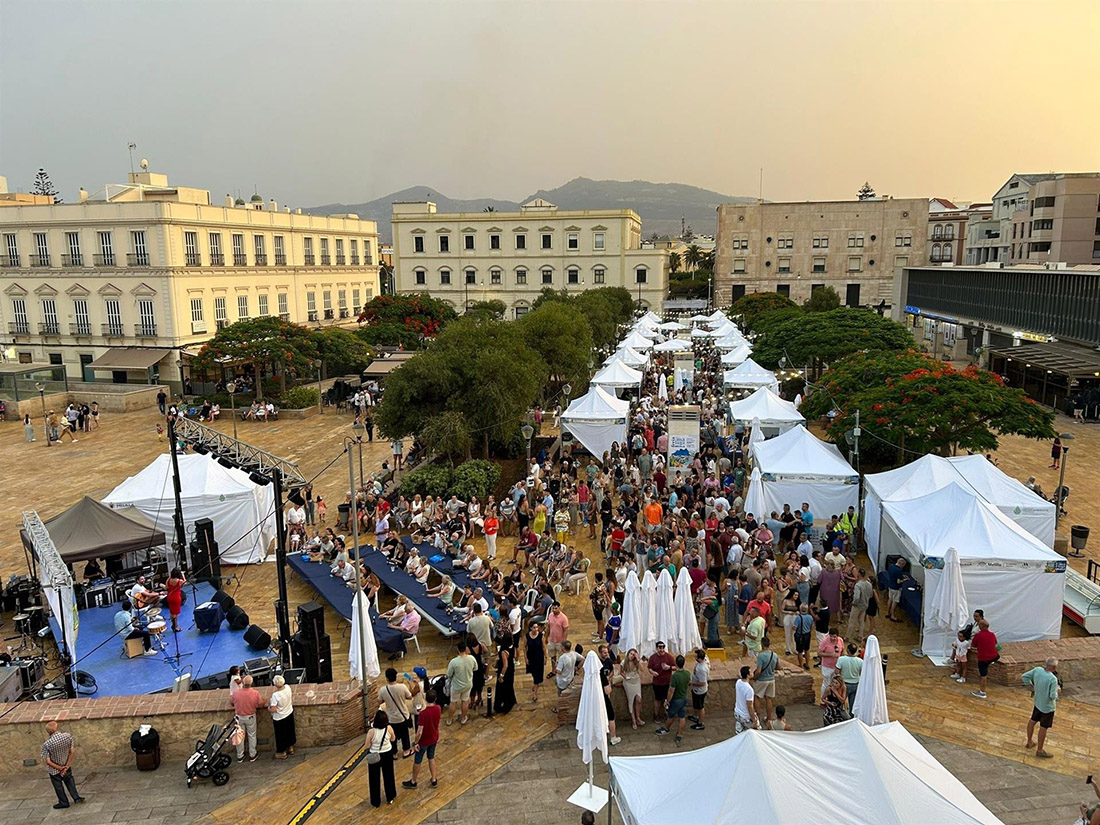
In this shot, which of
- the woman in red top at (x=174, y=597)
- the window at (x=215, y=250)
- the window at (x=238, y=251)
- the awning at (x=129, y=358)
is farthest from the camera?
the window at (x=238, y=251)

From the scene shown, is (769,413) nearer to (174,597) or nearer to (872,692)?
(872,692)

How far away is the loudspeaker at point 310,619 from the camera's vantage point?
9.48 m

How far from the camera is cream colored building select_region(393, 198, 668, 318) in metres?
73.1

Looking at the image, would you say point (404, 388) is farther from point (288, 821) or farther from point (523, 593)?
point (288, 821)

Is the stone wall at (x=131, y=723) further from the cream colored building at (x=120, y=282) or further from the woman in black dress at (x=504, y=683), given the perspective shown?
the cream colored building at (x=120, y=282)

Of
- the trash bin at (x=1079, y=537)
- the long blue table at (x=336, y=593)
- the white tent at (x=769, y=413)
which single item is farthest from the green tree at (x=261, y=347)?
the trash bin at (x=1079, y=537)

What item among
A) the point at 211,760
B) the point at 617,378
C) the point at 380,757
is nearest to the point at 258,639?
the point at 211,760

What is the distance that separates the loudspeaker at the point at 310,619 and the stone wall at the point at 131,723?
0.85m

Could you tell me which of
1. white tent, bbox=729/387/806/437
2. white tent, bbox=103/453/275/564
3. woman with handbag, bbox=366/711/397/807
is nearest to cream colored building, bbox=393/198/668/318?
white tent, bbox=729/387/806/437

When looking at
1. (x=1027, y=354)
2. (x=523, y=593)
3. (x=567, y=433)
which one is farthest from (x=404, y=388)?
(x=1027, y=354)

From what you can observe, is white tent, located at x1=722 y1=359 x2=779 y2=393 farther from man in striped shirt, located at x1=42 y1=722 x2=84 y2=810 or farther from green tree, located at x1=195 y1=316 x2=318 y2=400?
man in striped shirt, located at x1=42 y1=722 x2=84 y2=810

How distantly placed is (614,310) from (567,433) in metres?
31.1

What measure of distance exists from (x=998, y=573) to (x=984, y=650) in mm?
1485

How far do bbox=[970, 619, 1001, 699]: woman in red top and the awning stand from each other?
38288 mm
